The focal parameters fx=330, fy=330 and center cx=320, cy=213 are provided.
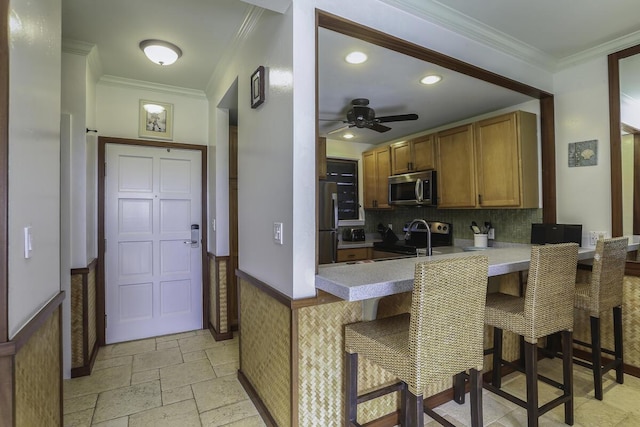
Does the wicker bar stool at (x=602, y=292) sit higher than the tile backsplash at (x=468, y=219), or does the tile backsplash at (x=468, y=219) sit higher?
the tile backsplash at (x=468, y=219)

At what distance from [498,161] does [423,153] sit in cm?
99

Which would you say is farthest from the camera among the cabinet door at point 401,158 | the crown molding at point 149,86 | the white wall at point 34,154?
the cabinet door at point 401,158

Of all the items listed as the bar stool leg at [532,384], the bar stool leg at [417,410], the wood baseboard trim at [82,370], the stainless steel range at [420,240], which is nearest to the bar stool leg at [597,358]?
the bar stool leg at [532,384]

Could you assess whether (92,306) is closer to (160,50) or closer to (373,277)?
(160,50)

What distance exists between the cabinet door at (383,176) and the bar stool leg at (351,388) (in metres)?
3.10

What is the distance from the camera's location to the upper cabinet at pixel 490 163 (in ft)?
9.78

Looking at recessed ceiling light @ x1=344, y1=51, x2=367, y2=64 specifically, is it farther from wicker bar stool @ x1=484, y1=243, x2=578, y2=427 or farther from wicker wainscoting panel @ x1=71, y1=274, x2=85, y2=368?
wicker wainscoting panel @ x1=71, y1=274, x2=85, y2=368

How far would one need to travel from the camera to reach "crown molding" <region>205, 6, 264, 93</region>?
204 cm

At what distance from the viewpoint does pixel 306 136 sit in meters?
1.65

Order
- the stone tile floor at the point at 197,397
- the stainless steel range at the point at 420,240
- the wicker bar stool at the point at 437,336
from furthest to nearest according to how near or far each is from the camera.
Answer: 1. the stainless steel range at the point at 420,240
2. the stone tile floor at the point at 197,397
3. the wicker bar stool at the point at 437,336

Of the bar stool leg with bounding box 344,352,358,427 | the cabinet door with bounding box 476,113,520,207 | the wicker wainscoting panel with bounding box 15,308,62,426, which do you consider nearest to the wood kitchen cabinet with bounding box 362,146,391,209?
the cabinet door with bounding box 476,113,520,207

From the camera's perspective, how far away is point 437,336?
1.33 meters

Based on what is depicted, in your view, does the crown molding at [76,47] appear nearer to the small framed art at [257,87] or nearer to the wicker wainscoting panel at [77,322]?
the small framed art at [257,87]

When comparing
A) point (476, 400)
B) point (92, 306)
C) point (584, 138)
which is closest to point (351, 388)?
point (476, 400)
